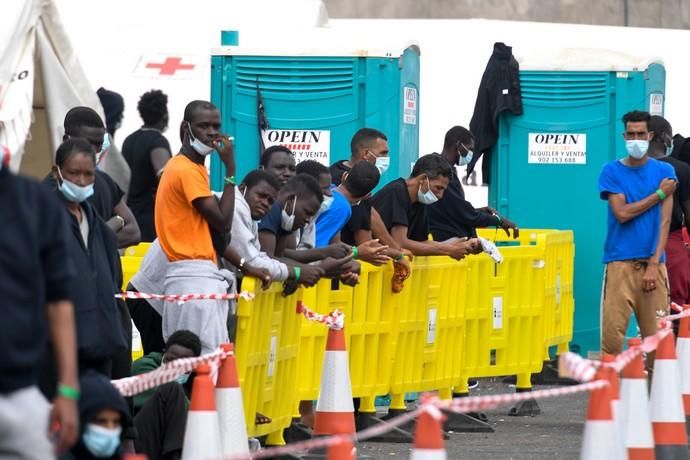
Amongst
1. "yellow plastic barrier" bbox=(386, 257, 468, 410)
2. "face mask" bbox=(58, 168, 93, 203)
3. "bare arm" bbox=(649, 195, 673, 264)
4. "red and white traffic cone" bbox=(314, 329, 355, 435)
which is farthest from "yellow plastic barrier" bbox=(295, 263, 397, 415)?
"face mask" bbox=(58, 168, 93, 203)

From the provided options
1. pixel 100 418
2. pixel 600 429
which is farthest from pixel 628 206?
pixel 100 418

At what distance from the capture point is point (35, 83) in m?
13.9

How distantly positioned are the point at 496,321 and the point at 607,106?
3833mm

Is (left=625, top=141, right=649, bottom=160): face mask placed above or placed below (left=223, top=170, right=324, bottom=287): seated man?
above

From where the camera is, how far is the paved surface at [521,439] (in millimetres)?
11180

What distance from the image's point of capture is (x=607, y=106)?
1683cm

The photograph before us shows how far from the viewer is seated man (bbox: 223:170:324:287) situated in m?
9.80

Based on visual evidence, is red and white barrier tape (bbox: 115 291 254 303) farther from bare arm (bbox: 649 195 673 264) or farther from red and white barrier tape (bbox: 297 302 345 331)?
bare arm (bbox: 649 195 673 264)

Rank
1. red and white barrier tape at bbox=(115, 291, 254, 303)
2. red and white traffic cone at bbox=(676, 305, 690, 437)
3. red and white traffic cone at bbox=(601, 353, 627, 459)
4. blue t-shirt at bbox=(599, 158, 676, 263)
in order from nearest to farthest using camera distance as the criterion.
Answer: red and white traffic cone at bbox=(601, 353, 627, 459)
red and white barrier tape at bbox=(115, 291, 254, 303)
red and white traffic cone at bbox=(676, 305, 690, 437)
blue t-shirt at bbox=(599, 158, 676, 263)

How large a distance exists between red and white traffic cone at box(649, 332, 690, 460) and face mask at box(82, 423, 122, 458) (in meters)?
4.39

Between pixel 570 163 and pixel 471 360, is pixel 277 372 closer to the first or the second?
pixel 471 360

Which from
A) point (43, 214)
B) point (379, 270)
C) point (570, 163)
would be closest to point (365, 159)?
point (379, 270)

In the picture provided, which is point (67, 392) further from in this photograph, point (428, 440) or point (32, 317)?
point (428, 440)

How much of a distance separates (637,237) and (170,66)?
24.0ft
